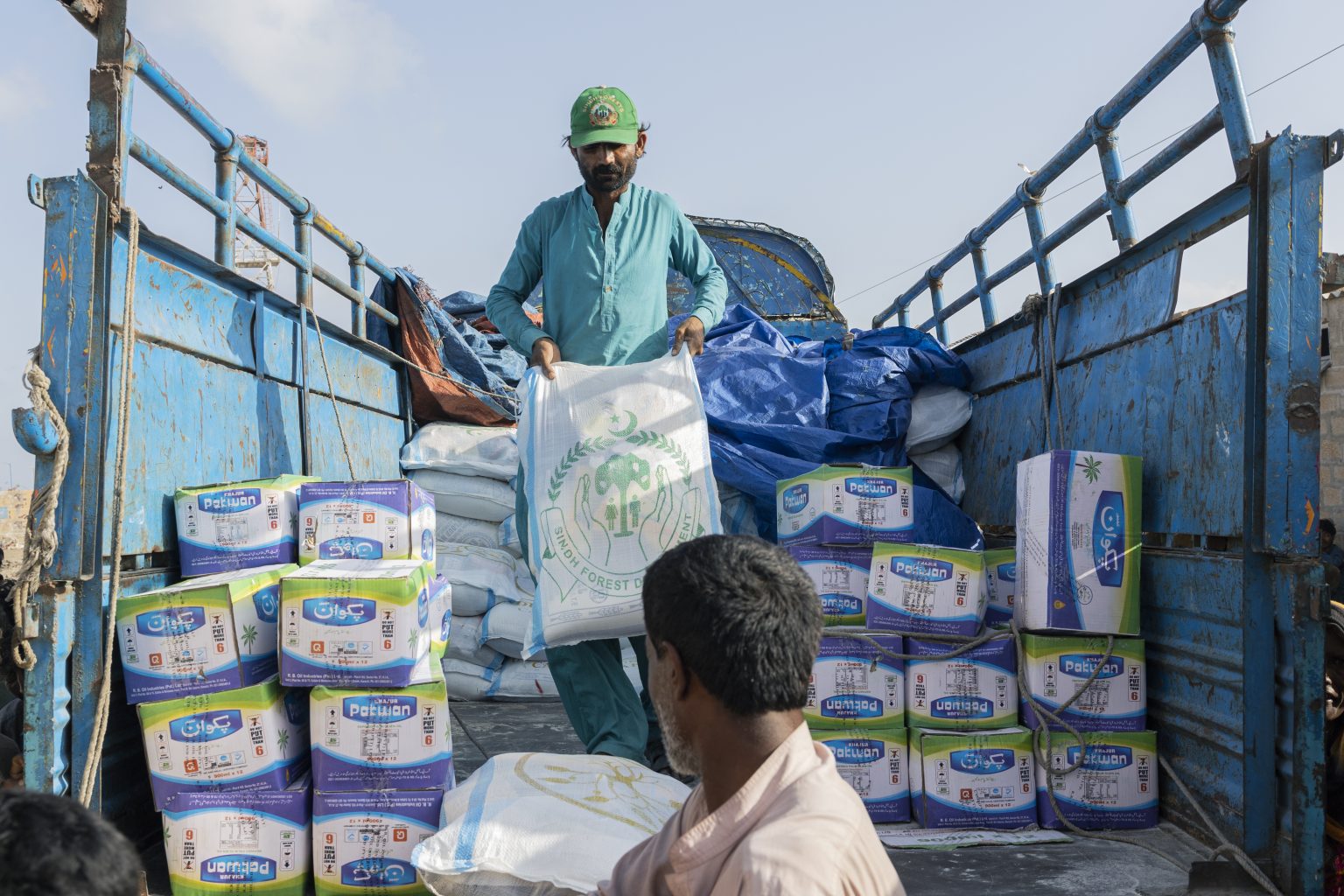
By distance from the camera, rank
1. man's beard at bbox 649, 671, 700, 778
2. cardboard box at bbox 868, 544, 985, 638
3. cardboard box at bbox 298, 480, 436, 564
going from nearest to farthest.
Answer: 1. man's beard at bbox 649, 671, 700, 778
2. cardboard box at bbox 298, 480, 436, 564
3. cardboard box at bbox 868, 544, 985, 638

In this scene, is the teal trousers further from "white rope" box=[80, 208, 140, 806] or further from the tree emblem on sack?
"white rope" box=[80, 208, 140, 806]

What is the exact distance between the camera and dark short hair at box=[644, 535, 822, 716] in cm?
120

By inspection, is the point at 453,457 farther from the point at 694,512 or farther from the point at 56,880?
the point at 56,880

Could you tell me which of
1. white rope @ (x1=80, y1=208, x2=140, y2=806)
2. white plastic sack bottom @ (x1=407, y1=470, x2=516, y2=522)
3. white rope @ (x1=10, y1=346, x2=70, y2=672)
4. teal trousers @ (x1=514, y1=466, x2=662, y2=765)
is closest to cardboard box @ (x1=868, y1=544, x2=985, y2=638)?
teal trousers @ (x1=514, y1=466, x2=662, y2=765)

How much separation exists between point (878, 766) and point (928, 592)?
1.72 ft

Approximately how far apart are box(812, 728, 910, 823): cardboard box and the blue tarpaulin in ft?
4.55

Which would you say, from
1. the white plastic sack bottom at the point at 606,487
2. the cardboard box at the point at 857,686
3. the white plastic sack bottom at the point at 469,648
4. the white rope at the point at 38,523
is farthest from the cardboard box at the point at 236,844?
the white plastic sack bottom at the point at 469,648

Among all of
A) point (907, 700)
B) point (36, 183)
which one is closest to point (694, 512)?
point (907, 700)

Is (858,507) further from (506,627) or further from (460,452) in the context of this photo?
(460,452)

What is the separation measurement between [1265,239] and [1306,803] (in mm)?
1293

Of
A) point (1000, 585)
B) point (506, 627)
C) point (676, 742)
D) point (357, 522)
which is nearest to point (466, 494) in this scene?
point (506, 627)

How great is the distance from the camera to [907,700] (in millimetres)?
3096

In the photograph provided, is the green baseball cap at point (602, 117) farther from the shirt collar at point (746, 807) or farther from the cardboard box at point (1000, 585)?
the shirt collar at point (746, 807)

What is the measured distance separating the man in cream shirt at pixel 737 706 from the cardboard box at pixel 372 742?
4.40 feet
